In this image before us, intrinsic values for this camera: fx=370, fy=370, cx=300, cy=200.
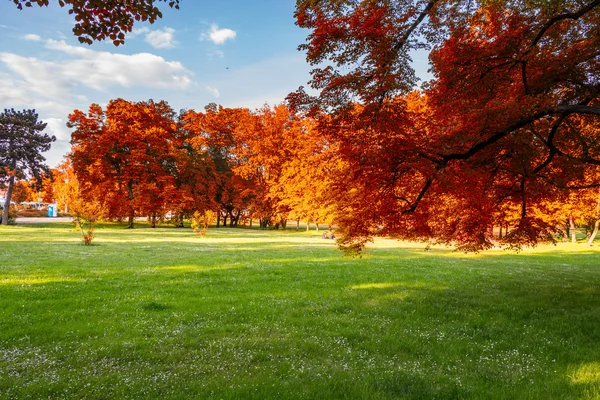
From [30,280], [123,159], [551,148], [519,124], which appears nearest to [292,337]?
[519,124]

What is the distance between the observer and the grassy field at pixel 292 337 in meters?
4.89

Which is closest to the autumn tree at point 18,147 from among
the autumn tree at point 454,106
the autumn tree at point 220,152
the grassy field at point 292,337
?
the autumn tree at point 220,152

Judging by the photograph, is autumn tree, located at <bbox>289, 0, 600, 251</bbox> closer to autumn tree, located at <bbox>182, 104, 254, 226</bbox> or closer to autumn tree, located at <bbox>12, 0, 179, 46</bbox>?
autumn tree, located at <bbox>12, 0, 179, 46</bbox>

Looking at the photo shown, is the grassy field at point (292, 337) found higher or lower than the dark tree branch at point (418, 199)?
lower

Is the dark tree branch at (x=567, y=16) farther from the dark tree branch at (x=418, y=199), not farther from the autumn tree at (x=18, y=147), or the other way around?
the autumn tree at (x=18, y=147)

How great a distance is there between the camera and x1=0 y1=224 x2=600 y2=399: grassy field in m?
4.89

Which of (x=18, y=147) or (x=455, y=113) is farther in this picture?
(x=18, y=147)

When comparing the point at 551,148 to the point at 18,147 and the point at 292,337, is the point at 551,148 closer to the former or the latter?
the point at 292,337

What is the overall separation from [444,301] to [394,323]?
2.91m

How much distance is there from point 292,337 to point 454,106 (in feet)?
24.3

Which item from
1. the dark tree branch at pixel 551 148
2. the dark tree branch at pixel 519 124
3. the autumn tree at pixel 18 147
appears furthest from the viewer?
the autumn tree at pixel 18 147

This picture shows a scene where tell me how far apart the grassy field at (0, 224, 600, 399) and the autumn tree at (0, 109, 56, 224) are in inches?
1696

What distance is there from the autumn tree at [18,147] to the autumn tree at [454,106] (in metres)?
51.8

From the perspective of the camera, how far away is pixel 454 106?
10062mm
